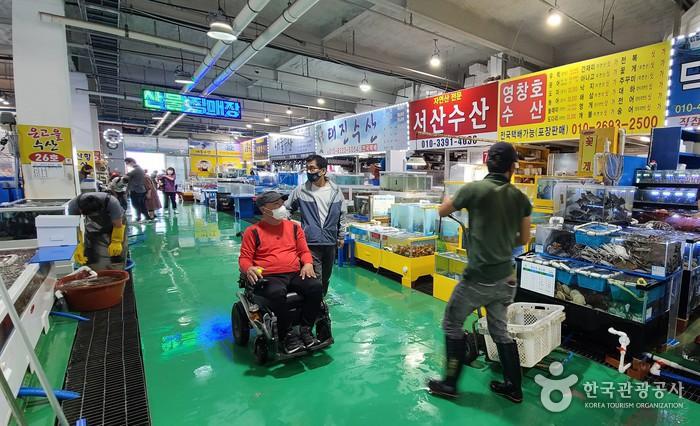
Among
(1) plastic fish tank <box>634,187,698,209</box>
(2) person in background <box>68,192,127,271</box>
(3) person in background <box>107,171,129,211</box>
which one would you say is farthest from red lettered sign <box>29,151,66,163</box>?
(1) plastic fish tank <box>634,187,698,209</box>

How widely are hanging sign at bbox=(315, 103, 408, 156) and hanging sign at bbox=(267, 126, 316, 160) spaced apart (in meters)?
0.69

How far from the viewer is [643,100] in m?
5.11

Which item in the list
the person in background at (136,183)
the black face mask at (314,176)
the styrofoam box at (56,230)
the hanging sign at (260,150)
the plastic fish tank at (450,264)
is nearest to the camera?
the black face mask at (314,176)

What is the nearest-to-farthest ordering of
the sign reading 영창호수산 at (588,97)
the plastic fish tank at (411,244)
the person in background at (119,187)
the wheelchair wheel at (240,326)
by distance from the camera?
the wheelchair wheel at (240,326) < the plastic fish tank at (411,244) < the sign reading 영창호수산 at (588,97) < the person in background at (119,187)

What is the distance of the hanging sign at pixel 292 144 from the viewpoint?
12367 mm

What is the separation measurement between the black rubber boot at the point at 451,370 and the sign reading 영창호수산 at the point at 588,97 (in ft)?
16.5

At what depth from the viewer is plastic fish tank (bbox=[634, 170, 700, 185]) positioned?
4434 mm

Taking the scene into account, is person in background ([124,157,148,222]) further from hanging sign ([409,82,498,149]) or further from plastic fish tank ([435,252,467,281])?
plastic fish tank ([435,252,467,281])

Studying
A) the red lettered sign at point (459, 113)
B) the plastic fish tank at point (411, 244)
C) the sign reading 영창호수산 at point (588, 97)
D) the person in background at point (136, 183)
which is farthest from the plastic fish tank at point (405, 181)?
the person in background at point (136, 183)

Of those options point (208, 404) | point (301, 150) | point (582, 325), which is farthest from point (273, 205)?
point (301, 150)

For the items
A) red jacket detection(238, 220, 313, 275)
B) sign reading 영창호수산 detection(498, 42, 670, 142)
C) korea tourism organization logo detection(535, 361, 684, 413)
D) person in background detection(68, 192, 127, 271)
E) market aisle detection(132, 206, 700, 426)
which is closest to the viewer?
market aisle detection(132, 206, 700, 426)

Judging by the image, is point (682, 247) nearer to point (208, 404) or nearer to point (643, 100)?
point (643, 100)

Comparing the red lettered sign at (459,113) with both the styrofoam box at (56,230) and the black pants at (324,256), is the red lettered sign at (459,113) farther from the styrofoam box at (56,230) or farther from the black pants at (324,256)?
the styrofoam box at (56,230)

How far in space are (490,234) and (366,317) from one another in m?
2.00
